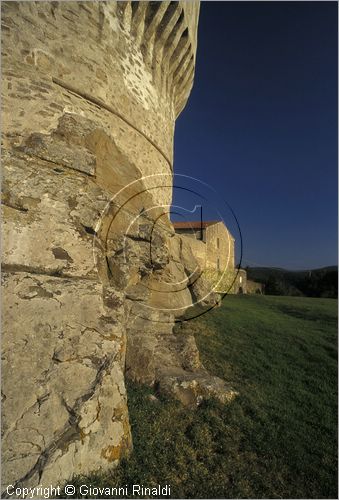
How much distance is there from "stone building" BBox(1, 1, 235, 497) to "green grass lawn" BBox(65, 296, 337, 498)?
35 cm

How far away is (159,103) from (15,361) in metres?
7.95

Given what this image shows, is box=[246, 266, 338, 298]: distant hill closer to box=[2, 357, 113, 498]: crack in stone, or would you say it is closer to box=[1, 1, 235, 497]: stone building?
box=[1, 1, 235, 497]: stone building

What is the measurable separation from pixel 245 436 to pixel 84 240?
369 cm

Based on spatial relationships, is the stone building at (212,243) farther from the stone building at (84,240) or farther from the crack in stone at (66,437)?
the crack in stone at (66,437)

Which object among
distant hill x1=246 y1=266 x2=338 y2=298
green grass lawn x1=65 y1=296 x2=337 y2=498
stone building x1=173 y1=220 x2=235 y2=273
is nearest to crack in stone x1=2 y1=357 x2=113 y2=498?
green grass lawn x1=65 y1=296 x2=337 y2=498

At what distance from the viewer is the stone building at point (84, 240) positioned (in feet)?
10.4

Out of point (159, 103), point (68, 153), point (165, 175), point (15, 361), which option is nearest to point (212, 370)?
point (15, 361)

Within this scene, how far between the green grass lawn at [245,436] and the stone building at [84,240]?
355 millimetres

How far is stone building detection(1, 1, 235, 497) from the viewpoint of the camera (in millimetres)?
3162

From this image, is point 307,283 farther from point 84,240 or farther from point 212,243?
point 84,240

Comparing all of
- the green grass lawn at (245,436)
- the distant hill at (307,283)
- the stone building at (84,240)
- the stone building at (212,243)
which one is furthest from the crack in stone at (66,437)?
the distant hill at (307,283)

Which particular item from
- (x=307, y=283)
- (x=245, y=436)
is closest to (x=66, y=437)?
(x=245, y=436)

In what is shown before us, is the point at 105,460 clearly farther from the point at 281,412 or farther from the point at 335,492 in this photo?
the point at 281,412

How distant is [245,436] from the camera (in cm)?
416
